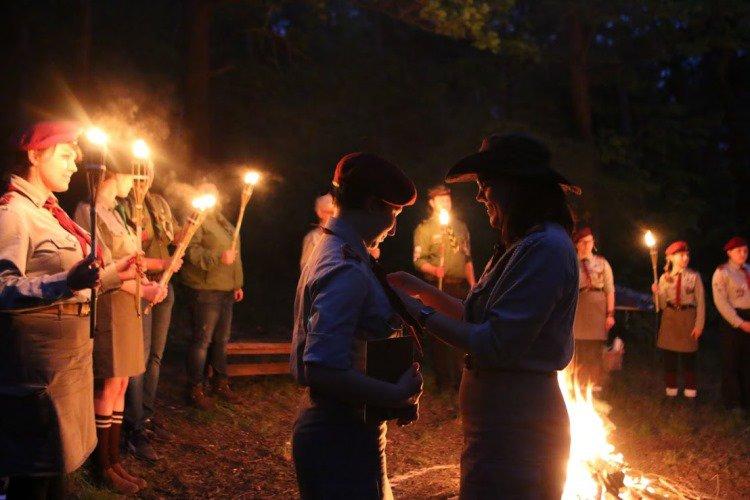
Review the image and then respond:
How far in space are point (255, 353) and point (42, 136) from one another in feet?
18.2

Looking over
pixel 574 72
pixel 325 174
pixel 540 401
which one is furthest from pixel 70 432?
pixel 574 72

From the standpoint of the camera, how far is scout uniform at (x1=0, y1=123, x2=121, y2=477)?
3.19 metres

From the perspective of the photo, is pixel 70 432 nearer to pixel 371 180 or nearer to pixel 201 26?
pixel 371 180

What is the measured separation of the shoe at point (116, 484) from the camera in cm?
513

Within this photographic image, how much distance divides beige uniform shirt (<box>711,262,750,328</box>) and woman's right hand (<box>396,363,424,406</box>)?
26.0ft

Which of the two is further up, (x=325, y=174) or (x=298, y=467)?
(x=325, y=174)

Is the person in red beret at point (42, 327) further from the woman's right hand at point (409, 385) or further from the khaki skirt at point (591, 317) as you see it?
the khaki skirt at point (591, 317)

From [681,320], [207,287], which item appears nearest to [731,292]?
[681,320]

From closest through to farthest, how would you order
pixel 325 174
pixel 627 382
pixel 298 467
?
pixel 298 467, pixel 627 382, pixel 325 174

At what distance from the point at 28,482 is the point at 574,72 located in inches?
590

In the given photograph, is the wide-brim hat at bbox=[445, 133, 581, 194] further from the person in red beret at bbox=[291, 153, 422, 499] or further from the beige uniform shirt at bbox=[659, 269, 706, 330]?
the beige uniform shirt at bbox=[659, 269, 706, 330]

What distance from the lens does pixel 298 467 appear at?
102 inches

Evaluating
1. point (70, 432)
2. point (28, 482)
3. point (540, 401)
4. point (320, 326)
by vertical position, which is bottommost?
point (28, 482)

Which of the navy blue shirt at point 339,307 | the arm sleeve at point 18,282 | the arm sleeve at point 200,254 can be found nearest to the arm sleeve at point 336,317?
the navy blue shirt at point 339,307
